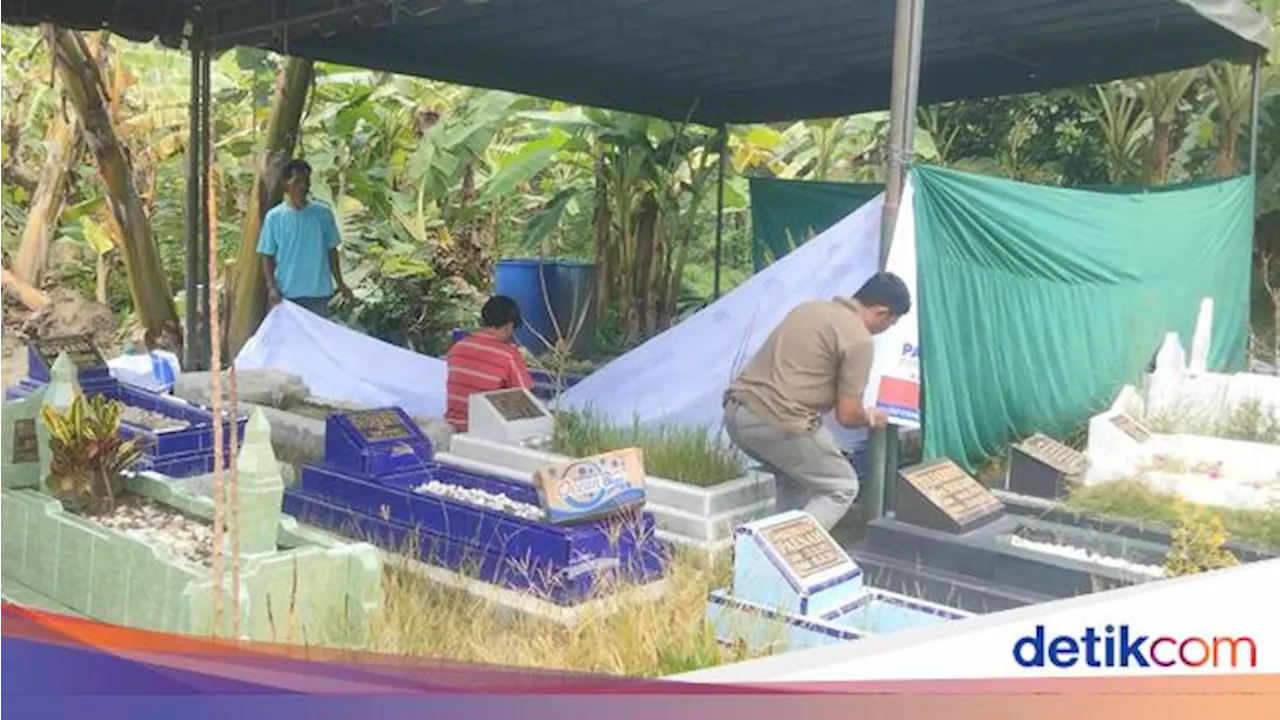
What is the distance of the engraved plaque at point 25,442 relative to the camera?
423 centimetres

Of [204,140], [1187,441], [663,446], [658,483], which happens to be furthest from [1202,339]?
[204,140]

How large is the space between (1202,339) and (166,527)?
5902mm

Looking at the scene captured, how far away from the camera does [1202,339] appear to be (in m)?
7.12

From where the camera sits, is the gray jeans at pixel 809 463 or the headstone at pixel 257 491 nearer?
the headstone at pixel 257 491

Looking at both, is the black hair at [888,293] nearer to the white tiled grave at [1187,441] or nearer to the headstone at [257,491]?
the white tiled grave at [1187,441]

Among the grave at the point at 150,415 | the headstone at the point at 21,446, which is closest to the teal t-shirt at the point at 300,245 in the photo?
the grave at the point at 150,415

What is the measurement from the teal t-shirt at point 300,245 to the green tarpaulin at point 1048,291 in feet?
15.2

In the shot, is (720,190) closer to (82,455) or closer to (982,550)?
(982,550)

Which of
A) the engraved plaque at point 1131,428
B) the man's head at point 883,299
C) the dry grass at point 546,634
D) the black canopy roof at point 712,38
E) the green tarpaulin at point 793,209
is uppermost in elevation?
the black canopy roof at point 712,38

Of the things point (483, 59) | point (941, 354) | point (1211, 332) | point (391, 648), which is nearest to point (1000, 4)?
point (1211, 332)

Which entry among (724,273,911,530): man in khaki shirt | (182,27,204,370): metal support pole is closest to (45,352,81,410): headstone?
(724,273,911,530): man in khaki shirt

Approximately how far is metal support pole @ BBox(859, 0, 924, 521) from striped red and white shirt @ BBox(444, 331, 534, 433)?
1.89 metres

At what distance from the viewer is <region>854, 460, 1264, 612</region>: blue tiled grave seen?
14.6 feet

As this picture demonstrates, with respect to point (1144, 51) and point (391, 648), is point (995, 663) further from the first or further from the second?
point (1144, 51)
